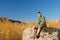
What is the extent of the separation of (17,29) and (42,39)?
3.31 meters

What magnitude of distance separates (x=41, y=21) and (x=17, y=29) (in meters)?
3.24

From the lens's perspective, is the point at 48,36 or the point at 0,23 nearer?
the point at 48,36

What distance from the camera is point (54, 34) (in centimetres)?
1416

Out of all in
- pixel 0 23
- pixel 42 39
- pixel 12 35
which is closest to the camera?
pixel 42 39

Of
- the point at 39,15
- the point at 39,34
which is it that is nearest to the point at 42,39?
the point at 39,34

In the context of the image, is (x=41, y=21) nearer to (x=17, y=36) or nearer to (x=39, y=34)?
(x=39, y=34)

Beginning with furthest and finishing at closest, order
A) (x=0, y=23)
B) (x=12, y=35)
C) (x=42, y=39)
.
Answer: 1. (x=0, y=23)
2. (x=12, y=35)
3. (x=42, y=39)

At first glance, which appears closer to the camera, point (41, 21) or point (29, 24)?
point (41, 21)

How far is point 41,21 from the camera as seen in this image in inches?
557

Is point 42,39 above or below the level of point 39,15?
below

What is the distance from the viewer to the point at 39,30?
46.4 ft

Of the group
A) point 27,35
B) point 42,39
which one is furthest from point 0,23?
point 42,39

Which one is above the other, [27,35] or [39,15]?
[39,15]

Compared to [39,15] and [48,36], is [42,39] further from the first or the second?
[39,15]
